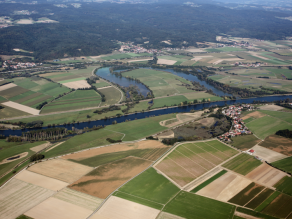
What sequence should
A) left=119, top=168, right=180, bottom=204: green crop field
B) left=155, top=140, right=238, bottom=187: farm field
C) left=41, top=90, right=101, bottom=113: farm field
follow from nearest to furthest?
left=119, top=168, right=180, bottom=204: green crop field
left=155, top=140, right=238, bottom=187: farm field
left=41, top=90, right=101, bottom=113: farm field

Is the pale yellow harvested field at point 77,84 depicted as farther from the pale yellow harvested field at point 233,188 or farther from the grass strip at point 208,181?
the pale yellow harvested field at point 233,188

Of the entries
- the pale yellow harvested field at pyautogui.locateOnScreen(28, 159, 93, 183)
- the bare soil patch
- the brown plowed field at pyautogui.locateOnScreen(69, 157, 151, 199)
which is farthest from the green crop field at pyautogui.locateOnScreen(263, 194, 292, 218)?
the bare soil patch

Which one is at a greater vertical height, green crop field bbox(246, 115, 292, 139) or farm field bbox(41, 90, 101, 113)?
green crop field bbox(246, 115, 292, 139)

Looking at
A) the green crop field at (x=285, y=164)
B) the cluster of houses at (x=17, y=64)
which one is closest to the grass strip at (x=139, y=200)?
the green crop field at (x=285, y=164)

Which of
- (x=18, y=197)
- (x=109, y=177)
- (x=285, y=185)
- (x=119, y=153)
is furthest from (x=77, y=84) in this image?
(x=285, y=185)

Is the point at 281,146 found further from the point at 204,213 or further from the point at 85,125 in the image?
the point at 85,125

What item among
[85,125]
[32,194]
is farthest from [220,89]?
[32,194]

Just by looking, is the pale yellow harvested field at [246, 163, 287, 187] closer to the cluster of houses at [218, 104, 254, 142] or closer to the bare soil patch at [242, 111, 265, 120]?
the cluster of houses at [218, 104, 254, 142]
